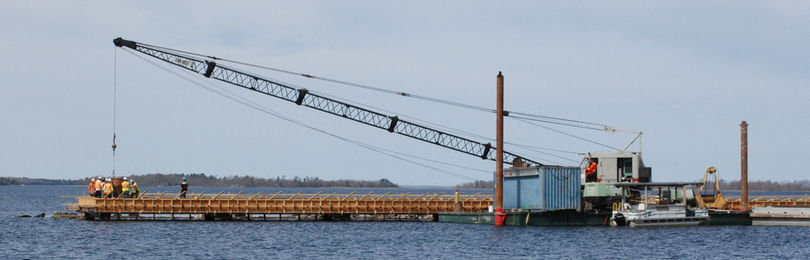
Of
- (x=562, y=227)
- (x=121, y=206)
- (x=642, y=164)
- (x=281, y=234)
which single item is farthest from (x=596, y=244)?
(x=121, y=206)

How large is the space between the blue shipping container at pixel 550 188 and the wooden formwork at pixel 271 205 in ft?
29.3

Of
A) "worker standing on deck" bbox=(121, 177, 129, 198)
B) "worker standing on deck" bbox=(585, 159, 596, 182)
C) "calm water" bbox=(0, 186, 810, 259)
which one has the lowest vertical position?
"calm water" bbox=(0, 186, 810, 259)

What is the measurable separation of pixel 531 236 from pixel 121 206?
27805 mm

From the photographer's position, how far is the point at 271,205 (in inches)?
2537

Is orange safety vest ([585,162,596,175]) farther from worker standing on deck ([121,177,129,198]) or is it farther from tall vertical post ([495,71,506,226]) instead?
worker standing on deck ([121,177,129,198])

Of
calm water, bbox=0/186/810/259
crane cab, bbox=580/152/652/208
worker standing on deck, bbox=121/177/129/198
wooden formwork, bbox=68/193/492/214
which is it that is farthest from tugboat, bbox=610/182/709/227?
worker standing on deck, bbox=121/177/129/198

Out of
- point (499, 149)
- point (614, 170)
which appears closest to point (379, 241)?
point (499, 149)

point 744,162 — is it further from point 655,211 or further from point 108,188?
point 108,188

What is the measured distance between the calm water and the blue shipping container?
164 cm

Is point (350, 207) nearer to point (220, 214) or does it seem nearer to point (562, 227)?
point (220, 214)

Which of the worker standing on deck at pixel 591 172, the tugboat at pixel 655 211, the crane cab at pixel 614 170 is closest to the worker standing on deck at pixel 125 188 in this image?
the crane cab at pixel 614 170

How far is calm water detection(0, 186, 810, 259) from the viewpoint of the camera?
44.6 meters

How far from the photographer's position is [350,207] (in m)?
66.0

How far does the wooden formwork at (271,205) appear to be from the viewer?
62719 mm
